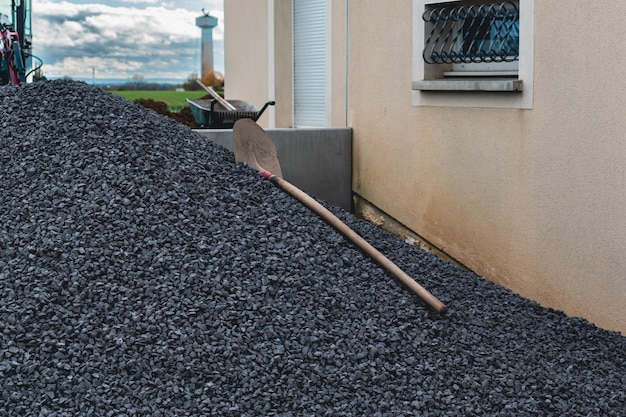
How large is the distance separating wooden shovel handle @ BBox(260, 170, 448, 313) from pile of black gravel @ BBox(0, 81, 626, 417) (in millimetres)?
54

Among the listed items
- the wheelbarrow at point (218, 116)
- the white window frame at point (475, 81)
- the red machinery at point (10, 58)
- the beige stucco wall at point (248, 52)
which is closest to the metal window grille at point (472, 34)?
the white window frame at point (475, 81)

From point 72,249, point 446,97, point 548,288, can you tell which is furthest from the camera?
point 446,97

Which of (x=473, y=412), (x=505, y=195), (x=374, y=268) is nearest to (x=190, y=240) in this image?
(x=374, y=268)

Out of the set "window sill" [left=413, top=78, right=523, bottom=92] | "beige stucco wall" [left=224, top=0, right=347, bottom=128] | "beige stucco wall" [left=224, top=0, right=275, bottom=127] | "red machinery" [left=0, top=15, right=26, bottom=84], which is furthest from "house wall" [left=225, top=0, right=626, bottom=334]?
"red machinery" [left=0, top=15, right=26, bottom=84]


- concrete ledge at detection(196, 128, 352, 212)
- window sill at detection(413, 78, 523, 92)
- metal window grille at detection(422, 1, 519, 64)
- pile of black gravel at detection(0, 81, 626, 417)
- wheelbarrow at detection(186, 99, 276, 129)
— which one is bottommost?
pile of black gravel at detection(0, 81, 626, 417)

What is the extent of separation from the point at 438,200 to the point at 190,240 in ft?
8.55

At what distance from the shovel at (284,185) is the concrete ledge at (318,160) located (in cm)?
163

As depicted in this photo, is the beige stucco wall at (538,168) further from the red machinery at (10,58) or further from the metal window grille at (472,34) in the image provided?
the red machinery at (10,58)

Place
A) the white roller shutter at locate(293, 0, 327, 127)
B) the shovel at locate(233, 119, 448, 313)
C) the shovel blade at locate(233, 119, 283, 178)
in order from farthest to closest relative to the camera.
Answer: the white roller shutter at locate(293, 0, 327, 127)
the shovel blade at locate(233, 119, 283, 178)
the shovel at locate(233, 119, 448, 313)

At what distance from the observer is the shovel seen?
474cm

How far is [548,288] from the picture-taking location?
5531 millimetres

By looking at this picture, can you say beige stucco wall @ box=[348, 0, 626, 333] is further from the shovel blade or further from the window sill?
the shovel blade

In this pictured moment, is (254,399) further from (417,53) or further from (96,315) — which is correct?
(417,53)

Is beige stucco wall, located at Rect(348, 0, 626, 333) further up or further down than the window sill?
further down
